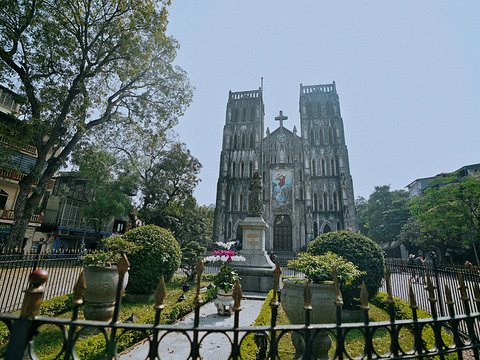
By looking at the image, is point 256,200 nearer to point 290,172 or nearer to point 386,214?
point 290,172

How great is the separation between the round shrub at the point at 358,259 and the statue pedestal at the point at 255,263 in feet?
10.1

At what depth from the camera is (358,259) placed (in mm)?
7109

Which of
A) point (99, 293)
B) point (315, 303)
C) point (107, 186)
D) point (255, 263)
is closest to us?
point (315, 303)

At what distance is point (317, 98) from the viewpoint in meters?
36.8

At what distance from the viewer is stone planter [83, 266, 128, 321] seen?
189 inches

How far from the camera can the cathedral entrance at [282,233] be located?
1267 inches

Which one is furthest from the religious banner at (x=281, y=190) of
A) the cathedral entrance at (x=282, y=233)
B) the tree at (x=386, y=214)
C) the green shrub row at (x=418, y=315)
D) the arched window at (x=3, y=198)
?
the arched window at (x=3, y=198)

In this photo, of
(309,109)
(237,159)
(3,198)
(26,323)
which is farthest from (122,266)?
(309,109)

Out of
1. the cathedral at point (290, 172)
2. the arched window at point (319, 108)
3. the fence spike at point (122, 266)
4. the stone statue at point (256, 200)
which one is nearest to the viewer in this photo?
the fence spike at point (122, 266)

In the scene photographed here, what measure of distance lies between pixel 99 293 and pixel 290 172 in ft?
102

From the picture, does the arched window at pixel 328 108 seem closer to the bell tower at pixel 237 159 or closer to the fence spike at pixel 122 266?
the bell tower at pixel 237 159

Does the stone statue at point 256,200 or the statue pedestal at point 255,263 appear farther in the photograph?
the stone statue at point 256,200

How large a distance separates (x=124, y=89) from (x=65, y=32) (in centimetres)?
324

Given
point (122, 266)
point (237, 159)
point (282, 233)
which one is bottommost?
point (122, 266)
